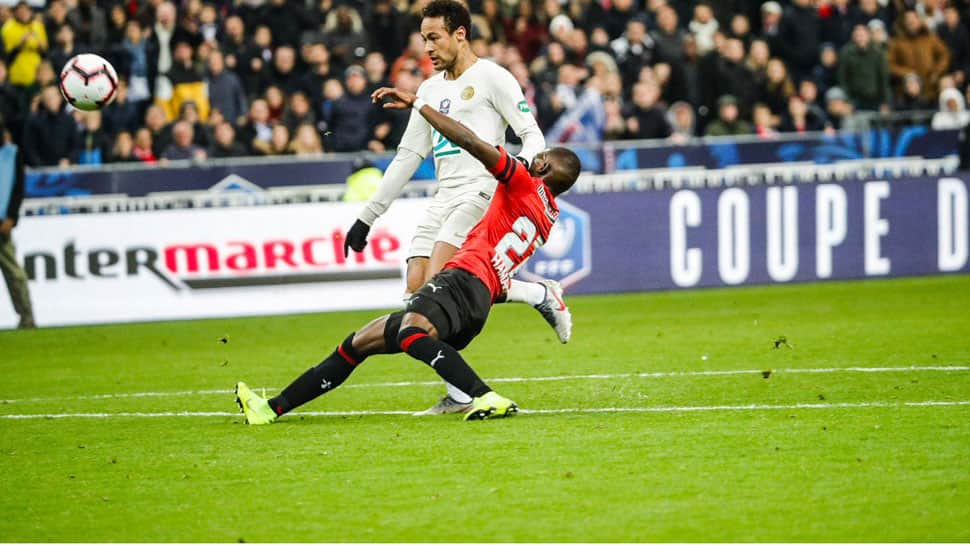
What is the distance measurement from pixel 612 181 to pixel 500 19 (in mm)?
4768

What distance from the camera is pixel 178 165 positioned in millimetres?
18766

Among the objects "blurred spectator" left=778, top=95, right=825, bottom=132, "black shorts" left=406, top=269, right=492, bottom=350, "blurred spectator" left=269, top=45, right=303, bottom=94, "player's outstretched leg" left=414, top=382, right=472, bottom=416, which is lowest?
"player's outstretched leg" left=414, top=382, right=472, bottom=416

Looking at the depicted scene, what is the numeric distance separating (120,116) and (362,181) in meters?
3.82

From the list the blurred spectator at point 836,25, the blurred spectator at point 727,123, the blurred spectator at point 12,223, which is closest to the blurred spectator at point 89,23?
the blurred spectator at point 12,223

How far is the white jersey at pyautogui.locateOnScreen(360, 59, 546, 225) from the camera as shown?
10328 mm

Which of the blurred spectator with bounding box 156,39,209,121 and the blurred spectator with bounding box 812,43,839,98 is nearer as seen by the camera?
the blurred spectator with bounding box 156,39,209,121

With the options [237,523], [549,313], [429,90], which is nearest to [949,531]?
[237,523]

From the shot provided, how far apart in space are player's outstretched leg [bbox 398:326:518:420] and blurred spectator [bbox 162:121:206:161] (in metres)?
11.1

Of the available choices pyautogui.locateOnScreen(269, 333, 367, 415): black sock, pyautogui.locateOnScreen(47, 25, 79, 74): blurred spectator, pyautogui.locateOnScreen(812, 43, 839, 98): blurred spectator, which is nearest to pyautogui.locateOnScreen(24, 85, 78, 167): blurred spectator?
pyautogui.locateOnScreen(47, 25, 79, 74): blurred spectator

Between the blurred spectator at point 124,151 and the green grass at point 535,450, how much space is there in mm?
5164

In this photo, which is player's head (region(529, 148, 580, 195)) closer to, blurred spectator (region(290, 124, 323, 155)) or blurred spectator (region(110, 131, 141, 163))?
blurred spectator (region(290, 124, 323, 155))

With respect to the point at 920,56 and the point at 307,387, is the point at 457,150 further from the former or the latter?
the point at 920,56

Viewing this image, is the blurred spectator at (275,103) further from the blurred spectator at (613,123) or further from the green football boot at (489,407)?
the green football boot at (489,407)

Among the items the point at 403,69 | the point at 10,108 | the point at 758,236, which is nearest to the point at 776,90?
the point at 758,236
